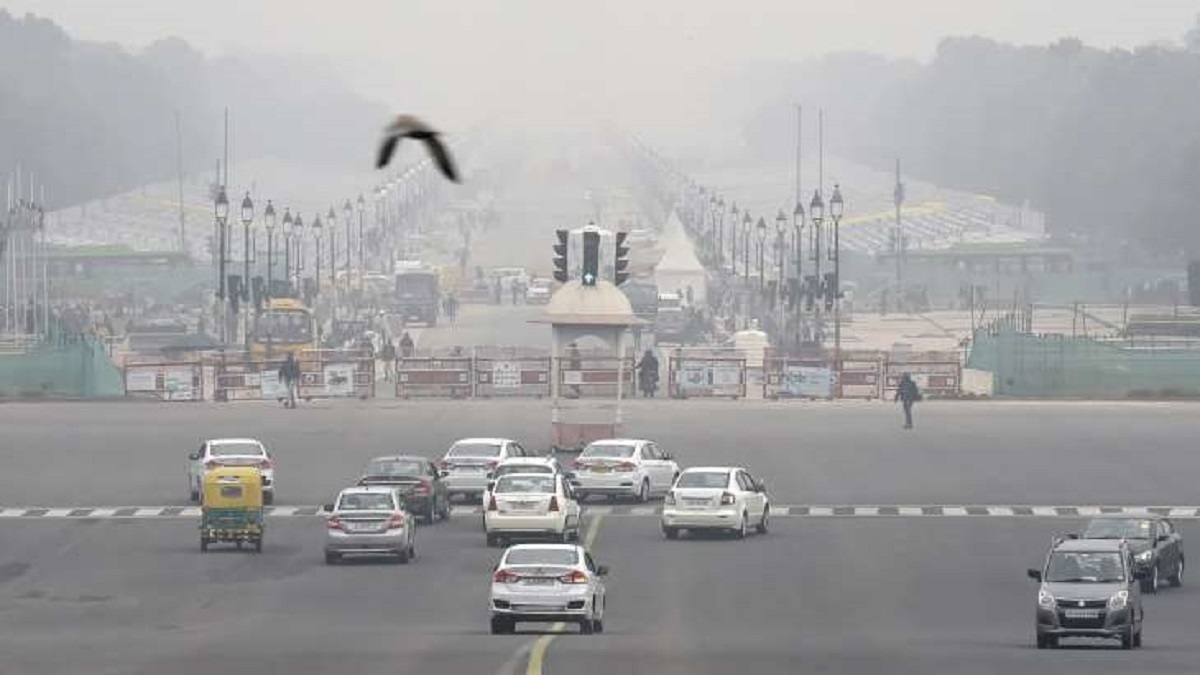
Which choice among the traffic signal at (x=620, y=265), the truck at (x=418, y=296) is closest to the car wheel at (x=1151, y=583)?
the traffic signal at (x=620, y=265)

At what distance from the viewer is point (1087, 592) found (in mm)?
43594

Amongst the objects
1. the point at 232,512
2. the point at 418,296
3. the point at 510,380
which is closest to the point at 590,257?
the point at 510,380

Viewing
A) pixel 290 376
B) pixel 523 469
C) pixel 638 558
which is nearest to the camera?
pixel 638 558

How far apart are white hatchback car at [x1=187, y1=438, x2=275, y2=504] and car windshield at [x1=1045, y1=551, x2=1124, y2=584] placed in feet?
74.8

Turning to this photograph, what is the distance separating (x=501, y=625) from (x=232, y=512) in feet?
42.6

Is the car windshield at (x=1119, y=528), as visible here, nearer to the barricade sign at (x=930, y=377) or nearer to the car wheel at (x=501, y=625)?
the car wheel at (x=501, y=625)

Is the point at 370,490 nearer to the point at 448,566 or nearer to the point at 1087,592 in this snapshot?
the point at 448,566

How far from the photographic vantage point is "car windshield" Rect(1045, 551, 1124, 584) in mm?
44062

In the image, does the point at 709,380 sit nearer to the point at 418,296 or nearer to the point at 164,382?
the point at 164,382

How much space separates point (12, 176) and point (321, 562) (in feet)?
456

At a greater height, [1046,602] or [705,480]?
[705,480]

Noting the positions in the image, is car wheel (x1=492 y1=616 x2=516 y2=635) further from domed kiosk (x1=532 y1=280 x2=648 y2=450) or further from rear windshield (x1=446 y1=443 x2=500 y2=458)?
domed kiosk (x1=532 y1=280 x2=648 y2=450)

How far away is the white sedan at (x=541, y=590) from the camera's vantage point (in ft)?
146

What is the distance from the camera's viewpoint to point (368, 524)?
54.8 metres
